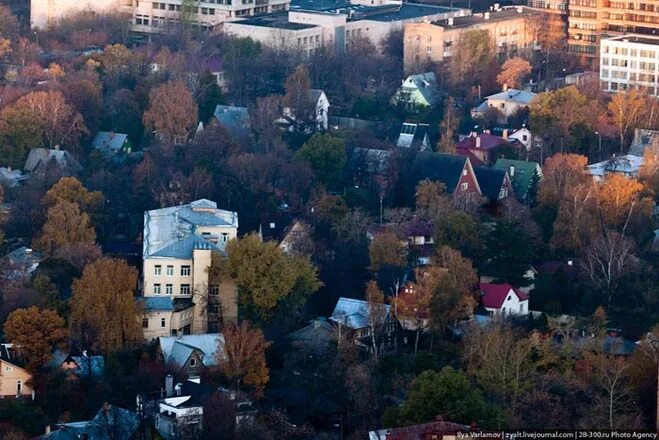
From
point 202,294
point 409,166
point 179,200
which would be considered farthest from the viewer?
point 409,166

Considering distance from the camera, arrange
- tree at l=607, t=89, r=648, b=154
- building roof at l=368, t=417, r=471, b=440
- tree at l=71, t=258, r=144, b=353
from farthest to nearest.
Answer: tree at l=607, t=89, r=648, b=154
tree at l=71, t=258, r=144, b=353
building roof at l=368, t=417, r=471, b=440

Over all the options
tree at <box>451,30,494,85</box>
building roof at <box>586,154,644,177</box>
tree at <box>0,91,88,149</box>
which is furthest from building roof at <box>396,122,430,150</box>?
tree at <box>0,91,88,149</box>

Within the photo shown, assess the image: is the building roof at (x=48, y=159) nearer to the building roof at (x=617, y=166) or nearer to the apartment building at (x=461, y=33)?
the building roof at (x=617, y=166)

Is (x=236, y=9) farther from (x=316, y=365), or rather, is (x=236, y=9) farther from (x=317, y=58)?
(x=316, y=365)

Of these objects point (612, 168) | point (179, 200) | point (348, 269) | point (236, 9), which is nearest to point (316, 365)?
point (348, 269)

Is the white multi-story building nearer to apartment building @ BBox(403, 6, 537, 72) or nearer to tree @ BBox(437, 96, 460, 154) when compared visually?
apartment building @ BBox(403, 6, 537, 72)

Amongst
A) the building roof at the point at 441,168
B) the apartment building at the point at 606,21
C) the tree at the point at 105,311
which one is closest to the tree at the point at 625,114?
the building roof at the point at 441,168
